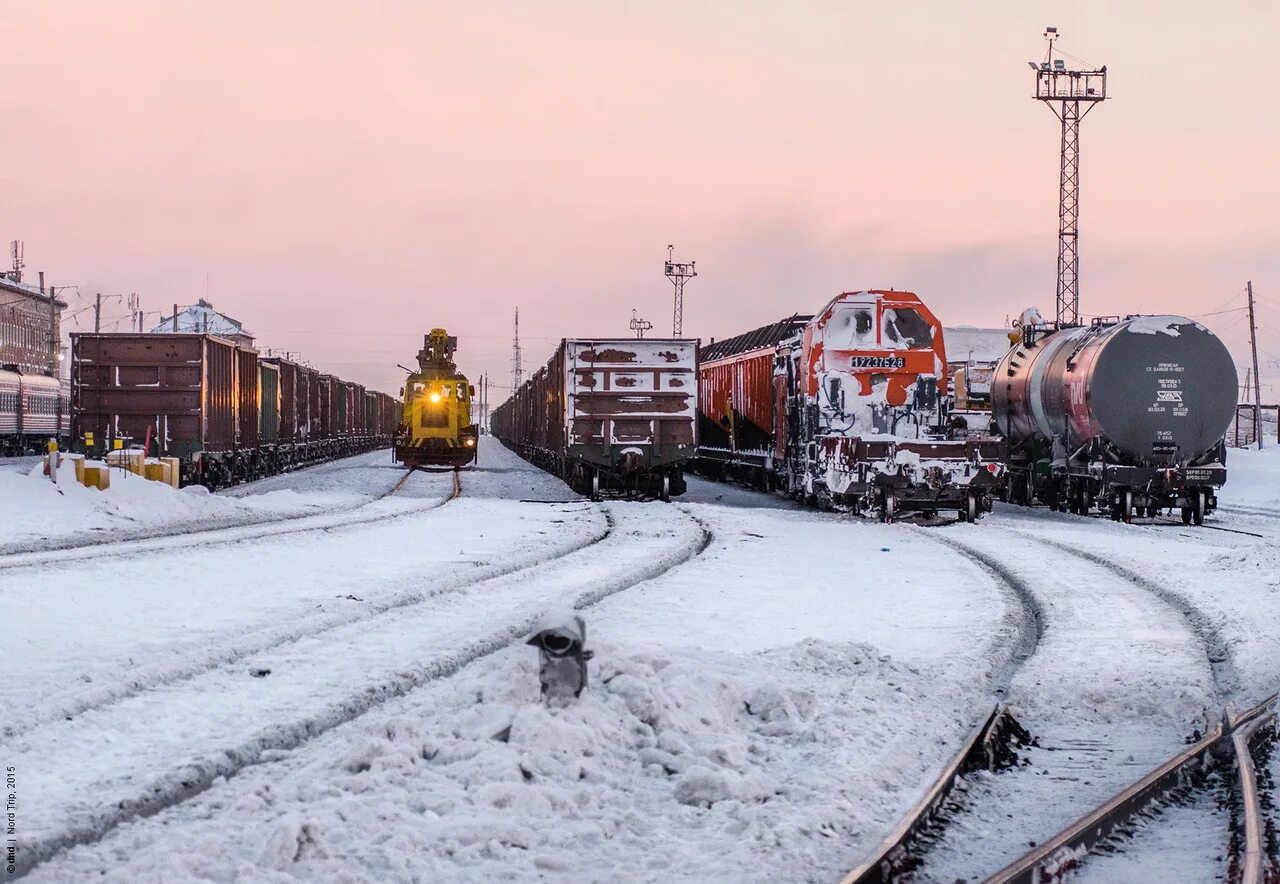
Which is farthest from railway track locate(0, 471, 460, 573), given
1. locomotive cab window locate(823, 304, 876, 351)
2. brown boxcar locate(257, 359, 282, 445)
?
brown boxcar locate(257, 359, 282, 445)

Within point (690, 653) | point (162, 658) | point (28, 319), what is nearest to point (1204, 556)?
point (690, 653)

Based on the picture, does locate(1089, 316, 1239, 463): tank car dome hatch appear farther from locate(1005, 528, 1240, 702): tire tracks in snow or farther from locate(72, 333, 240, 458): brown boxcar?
locate(72, 333, 240, 458): brown boxcar

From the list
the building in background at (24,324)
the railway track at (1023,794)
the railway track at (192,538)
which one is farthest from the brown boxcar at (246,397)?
the building in background at (24,324)

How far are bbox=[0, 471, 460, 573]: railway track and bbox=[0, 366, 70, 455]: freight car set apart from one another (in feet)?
116

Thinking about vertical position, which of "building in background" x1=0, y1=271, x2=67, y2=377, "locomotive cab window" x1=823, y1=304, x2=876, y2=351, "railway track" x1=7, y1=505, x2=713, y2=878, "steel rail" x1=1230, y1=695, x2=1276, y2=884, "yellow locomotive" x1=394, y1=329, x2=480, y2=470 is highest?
"building in background" x1=0, y1=271, x2=67, y2=377

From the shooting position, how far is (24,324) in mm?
97938

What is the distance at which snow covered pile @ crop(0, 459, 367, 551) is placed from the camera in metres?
16.9

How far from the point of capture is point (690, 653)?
7750mm

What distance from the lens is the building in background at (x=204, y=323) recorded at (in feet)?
394

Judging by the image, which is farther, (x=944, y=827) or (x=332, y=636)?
(x=332, y=636)

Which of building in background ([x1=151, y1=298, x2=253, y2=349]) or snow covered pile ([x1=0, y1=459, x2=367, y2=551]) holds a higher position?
building in background ([x1=151, y1=298, x2=253, y2=349])

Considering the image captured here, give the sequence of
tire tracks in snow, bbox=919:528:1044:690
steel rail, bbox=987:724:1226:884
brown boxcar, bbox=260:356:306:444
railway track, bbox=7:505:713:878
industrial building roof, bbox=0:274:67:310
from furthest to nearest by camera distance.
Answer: industrial building roof, bbox=0:274:67:310 → brown boxcar, bbox=260:356:306:444 → tire tracks in snow, bbox=919:528:1044:690 → railway track, bbox=7:505:713:878 → steel rail, bbox=987:724:1226:884

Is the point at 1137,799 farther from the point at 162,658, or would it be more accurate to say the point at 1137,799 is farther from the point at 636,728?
the point at 162,658

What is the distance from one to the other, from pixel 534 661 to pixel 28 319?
104881 millimetres
